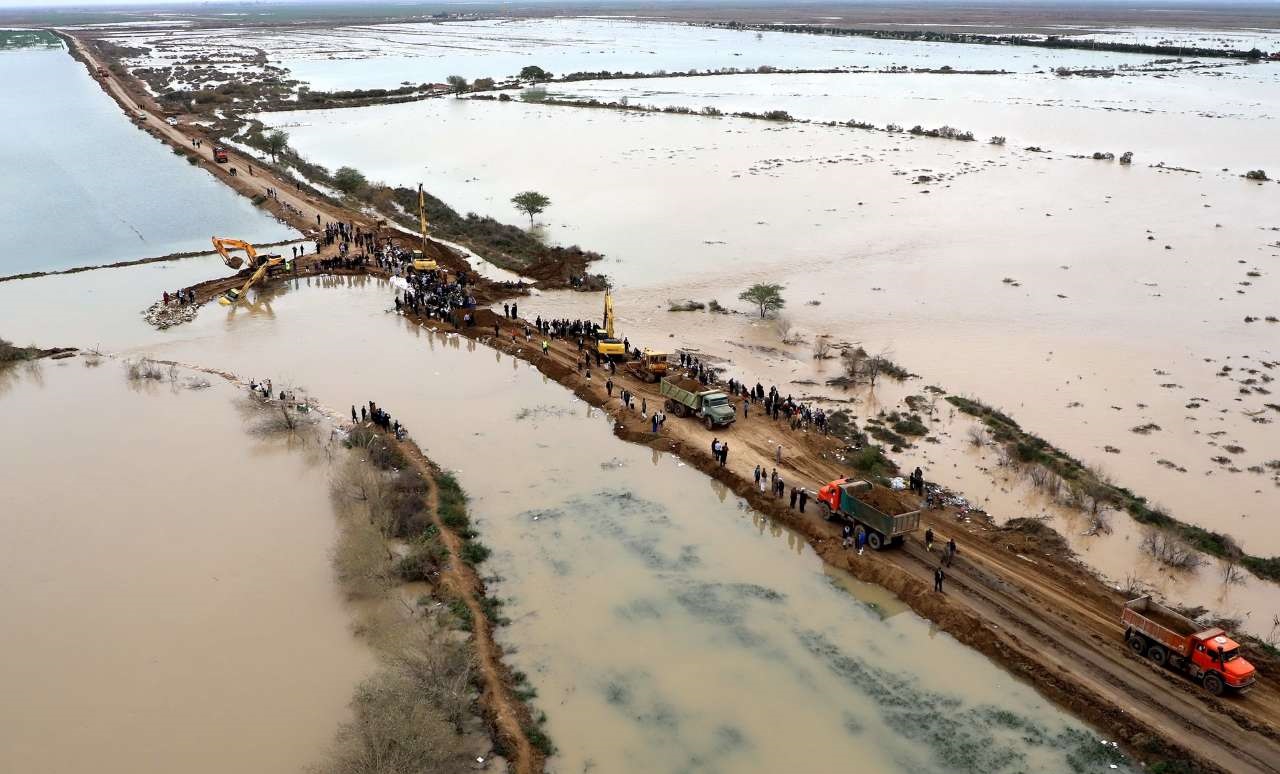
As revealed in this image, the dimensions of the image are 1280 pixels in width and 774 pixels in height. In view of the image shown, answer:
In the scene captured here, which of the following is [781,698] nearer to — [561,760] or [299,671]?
[561,760]

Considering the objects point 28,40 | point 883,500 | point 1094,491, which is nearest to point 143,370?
point 883,500

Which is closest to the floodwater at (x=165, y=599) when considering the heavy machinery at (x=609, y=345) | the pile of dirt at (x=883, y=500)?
the heavy machinery at (x=609, y=345)

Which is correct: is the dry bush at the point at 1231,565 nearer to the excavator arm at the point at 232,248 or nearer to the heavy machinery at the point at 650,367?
the heavy machinery at the point at 650,367

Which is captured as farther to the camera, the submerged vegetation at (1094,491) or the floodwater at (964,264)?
the floodwater at (964,264)

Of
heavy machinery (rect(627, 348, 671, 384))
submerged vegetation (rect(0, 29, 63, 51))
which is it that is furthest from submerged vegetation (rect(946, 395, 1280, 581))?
submerged vegetation (rect(0, 29, 63, 51))

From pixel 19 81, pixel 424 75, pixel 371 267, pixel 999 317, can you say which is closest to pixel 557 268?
pixel 371 267

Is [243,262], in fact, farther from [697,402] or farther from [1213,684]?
[1213,684]
